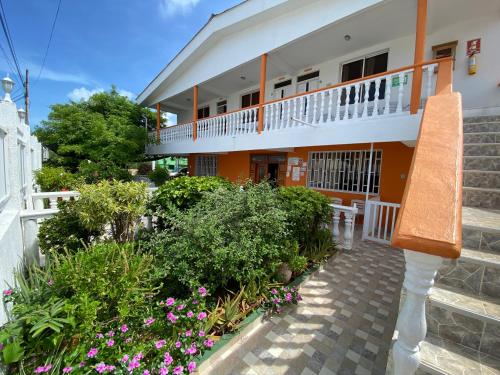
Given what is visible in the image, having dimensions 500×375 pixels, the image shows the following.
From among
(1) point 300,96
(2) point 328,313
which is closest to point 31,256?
(2) point 328,313

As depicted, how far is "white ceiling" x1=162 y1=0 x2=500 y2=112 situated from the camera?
4.88 metres

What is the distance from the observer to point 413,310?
40.6 inches

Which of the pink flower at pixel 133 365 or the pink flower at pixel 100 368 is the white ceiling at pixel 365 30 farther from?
the pink flower at pixel 100 368

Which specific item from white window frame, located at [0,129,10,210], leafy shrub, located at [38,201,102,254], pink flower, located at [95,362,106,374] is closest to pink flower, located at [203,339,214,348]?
pink flower, located at [95,362,106,374]

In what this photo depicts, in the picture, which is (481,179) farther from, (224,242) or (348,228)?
(224,242)

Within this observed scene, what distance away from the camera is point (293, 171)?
8.73 meters

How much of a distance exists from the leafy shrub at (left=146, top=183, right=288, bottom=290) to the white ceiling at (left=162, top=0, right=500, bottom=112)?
5232 mm

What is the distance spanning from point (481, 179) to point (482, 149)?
0.68m

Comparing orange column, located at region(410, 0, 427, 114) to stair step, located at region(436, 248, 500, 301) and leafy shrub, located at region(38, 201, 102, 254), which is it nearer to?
stair step, located at region(436, 248, 500, 301)

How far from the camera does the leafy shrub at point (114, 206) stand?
319cm

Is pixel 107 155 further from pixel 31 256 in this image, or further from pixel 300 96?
pixel 300 96

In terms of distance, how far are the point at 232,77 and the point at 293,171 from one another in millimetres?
4840

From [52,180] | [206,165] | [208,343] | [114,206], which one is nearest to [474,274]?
[208,343]

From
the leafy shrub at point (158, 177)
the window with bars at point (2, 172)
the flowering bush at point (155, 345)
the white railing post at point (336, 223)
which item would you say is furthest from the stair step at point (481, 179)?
→ the leafy shrub at point (158, 177)
